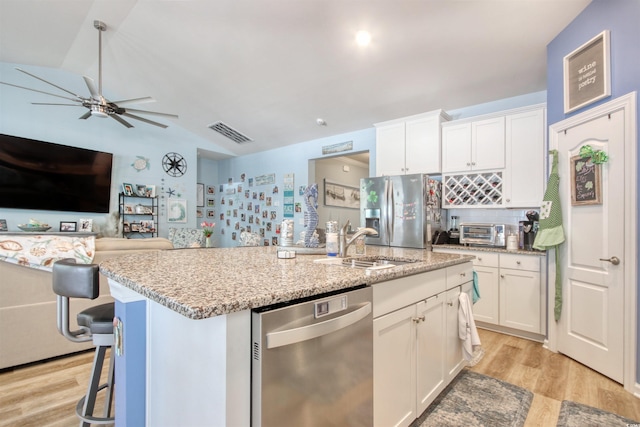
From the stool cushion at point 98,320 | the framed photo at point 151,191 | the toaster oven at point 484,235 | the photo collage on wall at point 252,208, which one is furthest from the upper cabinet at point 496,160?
the framed photo at point 151,191

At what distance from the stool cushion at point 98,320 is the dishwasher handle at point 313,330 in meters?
1.10

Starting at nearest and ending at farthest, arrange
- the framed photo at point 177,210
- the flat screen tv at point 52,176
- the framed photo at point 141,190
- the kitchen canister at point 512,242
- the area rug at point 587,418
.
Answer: the area rug at point 587,418 → the kitchen canister at point 512,242 → the flat screen tv at point 52,176 → the framed photo at point 141,190 → the framed photo at point 177,210

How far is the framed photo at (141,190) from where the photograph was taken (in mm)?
5559

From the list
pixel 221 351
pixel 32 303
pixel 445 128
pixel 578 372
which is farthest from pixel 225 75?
pixel 578 372

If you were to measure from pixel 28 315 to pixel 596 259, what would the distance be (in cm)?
444

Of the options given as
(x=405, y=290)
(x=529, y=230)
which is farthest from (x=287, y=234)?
(x=529, y=230)

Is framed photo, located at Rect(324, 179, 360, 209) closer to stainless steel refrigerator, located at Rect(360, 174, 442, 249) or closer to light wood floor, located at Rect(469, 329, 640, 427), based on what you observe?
stainless steel refrigerator, located at Rect(360, 174, 442, 249)

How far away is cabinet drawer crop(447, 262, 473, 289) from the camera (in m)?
1.96

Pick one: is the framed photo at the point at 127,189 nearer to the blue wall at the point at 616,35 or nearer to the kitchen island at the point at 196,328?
the kitchen island at the point at 196,328

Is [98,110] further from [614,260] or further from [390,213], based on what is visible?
[614,260]

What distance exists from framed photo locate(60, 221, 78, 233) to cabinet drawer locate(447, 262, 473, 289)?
5.57m

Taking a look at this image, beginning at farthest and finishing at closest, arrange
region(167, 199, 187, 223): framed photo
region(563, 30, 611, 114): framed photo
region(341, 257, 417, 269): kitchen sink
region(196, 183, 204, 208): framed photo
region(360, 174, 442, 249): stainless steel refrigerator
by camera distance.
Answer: region(196, 183, 204, 208): framed photo, region(167, 199, 187, 223): framed photo, region(360, 174, 442, 249): stainless steel refrigerator, region(563, 30, 611, 114): framed photo, region(341, 257, 417, 269): kitchen sink

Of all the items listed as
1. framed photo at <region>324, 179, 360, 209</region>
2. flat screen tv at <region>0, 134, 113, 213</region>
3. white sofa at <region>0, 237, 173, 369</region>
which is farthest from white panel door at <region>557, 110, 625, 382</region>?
flat screen tv at <region>0, 134, 113, 213</region>

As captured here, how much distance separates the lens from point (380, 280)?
1.30m
